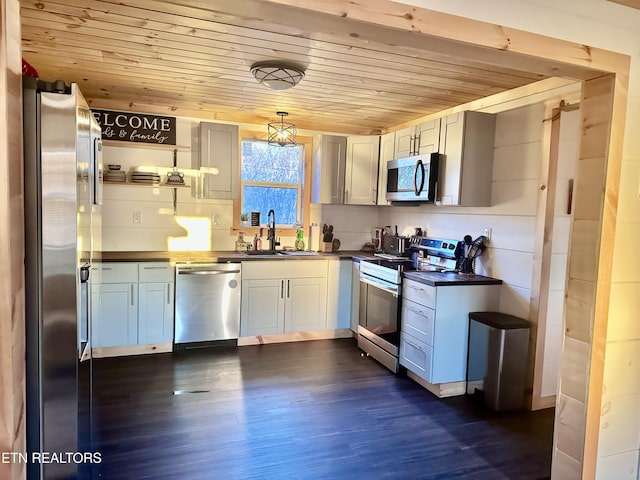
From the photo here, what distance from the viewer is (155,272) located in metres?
3.88

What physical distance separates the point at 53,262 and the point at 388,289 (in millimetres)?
2757

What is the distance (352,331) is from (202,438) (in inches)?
93.7

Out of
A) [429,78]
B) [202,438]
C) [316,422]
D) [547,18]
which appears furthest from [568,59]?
[202,438]

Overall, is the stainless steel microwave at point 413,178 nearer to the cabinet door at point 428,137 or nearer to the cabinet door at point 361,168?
the cabinet door at point 428,137

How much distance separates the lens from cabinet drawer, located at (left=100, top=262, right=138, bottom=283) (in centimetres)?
373

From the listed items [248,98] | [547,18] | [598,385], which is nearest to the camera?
[547,18]

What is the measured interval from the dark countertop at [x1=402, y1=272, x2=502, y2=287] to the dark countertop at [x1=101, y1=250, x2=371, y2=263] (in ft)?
3.76

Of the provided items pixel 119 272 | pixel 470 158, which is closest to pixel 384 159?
pixel 470 158

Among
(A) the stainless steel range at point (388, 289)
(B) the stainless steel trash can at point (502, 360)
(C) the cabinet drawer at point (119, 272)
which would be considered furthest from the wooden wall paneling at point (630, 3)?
(C) the cabinet drawer at point (119, 272)

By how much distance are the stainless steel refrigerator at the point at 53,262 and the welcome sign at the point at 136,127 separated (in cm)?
269

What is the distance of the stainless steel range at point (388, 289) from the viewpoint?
3.64 m

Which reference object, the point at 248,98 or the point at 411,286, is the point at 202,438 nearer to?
the point at 411,286

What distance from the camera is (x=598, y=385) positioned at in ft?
6.42

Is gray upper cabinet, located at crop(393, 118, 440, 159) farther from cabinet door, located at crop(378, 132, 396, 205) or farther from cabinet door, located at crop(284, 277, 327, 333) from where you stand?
cabinet door, located at crop(284, 277, 327, 333)
